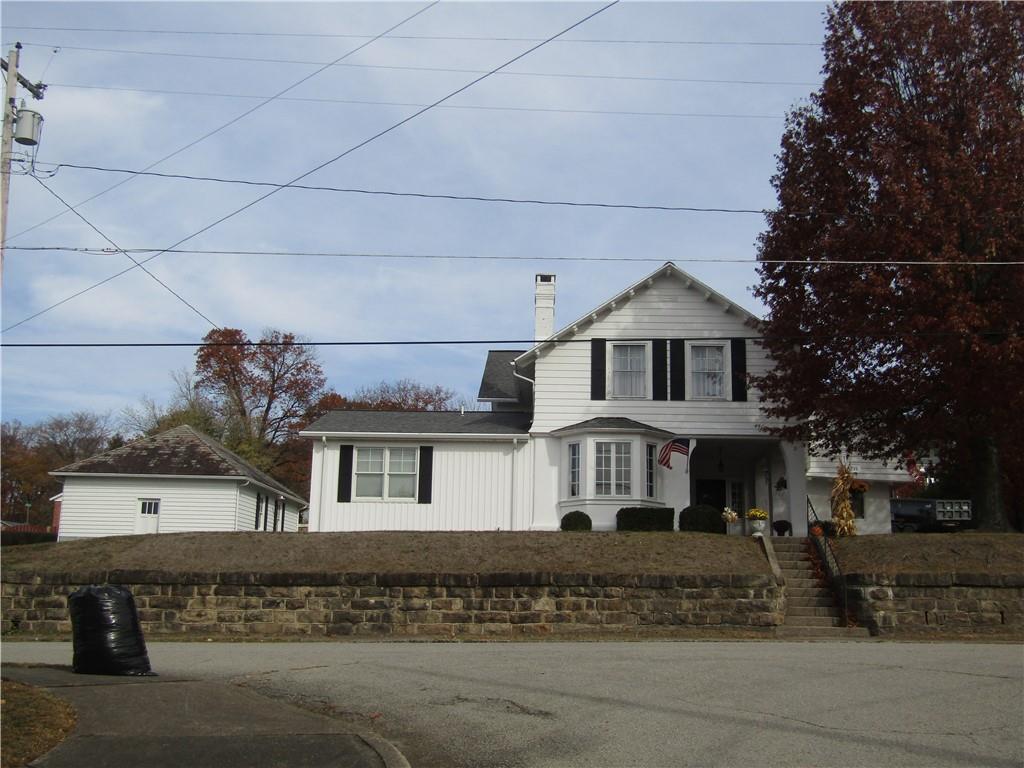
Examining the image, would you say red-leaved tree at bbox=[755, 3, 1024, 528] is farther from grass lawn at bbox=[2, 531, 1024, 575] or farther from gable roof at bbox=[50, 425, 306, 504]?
gable roof at bbox=[50, 425, 306, 504]

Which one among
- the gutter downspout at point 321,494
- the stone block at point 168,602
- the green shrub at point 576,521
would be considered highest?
the gutter downspout at point 321,494

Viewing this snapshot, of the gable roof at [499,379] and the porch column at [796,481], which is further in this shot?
the gable roof at [499,379]

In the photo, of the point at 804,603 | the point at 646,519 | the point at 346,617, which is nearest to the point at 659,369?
the point at 646,519

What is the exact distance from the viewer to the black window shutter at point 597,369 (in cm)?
2600

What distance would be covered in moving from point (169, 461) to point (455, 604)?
1895 centimetres

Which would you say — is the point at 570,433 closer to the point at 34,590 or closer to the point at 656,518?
the point at 656,518

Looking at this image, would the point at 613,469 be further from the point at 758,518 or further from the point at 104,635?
the point at 104,635

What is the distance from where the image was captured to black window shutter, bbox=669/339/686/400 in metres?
25.9

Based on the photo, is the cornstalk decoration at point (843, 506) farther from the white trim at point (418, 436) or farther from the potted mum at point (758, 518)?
the white trim at point (418, 436)

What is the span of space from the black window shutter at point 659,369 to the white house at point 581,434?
0.03 metres

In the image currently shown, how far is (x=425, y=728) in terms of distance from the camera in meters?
8.63

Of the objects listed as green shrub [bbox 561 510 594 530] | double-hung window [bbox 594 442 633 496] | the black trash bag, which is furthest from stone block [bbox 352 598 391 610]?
double-hung window [bbox 594 442 633 496]

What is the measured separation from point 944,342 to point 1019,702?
38.5 feet

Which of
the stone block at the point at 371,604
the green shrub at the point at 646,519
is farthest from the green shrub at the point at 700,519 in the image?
the stone block at the point at 371,604
